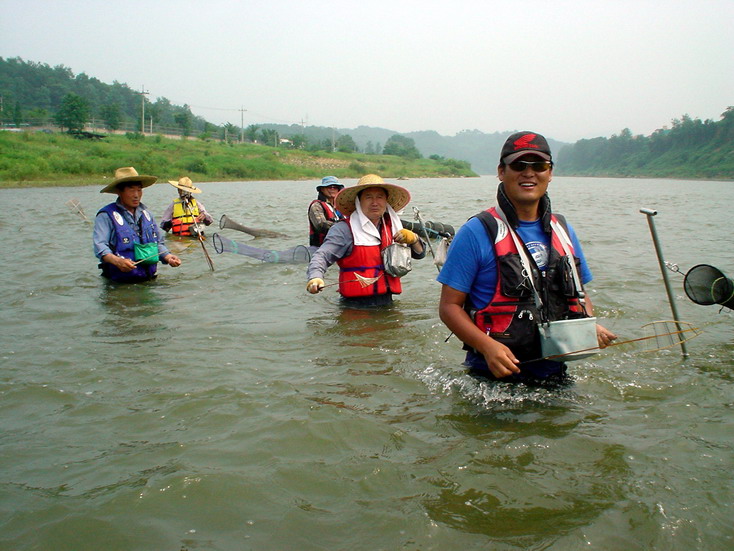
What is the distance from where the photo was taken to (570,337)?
3.26m

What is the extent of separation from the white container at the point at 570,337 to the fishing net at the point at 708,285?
2.59 m

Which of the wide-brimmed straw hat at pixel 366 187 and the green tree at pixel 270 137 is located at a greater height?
the green tree at pixel 270 137

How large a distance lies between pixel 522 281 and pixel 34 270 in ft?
31.9

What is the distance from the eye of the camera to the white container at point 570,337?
3232 mm

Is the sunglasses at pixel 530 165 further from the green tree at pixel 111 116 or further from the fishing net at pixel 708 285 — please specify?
the green tree at pixel 111 116

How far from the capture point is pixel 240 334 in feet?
20.9

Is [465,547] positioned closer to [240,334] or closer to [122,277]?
[240,334]

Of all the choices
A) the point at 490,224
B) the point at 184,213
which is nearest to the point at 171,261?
the point at 184,213

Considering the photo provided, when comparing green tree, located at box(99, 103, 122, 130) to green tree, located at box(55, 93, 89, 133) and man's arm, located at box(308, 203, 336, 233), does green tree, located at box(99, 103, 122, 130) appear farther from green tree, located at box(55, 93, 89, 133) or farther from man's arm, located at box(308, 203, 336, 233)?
man's arm, located at box(308, 203, 336, 233)

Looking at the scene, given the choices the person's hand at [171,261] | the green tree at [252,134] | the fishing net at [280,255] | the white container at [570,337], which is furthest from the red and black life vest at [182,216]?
the green tree at [252,134]

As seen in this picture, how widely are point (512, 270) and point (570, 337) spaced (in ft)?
1.64

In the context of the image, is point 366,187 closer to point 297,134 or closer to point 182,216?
point 182,216

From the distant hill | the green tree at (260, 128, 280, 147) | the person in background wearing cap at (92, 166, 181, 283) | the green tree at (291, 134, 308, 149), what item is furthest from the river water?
the green tree at (260, 128, 280, 147)

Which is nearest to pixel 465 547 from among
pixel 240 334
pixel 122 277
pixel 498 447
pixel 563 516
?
pixel 563 516
